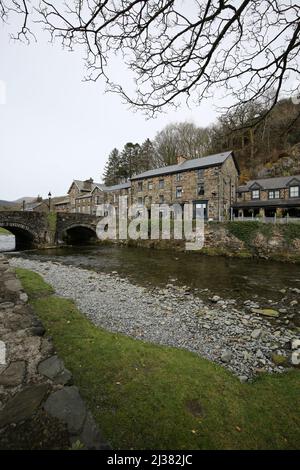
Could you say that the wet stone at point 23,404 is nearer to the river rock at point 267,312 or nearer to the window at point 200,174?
the river rock at point 267,312

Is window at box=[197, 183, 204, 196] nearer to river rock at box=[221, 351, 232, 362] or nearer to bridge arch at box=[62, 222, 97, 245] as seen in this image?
bridge arch at box=[62, 222, 97, 245]

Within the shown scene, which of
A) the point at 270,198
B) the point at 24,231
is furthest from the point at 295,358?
the point at 270,198

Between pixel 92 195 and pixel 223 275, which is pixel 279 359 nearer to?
pixel 223 275

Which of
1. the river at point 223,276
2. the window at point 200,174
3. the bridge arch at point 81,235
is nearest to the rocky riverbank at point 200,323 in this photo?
the river at point 223,276

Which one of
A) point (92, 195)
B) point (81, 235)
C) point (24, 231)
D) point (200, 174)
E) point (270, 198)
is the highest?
point (200, 174)

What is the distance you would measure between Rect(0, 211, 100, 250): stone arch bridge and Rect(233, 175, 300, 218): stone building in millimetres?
19006

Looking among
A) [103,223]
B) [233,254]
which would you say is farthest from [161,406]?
[103,223]

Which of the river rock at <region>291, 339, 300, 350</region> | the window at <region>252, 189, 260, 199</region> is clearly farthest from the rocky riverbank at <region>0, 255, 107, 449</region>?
the window at <region>252, 189, 260, 199</region>

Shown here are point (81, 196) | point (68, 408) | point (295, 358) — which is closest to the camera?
point (68, 408)

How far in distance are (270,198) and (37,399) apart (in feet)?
96.9

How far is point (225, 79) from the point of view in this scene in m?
3.06

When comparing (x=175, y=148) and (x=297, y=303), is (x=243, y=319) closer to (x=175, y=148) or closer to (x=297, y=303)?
(x=297, y=303)

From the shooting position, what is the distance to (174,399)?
2.33 m

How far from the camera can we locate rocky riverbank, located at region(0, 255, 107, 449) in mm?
1443
